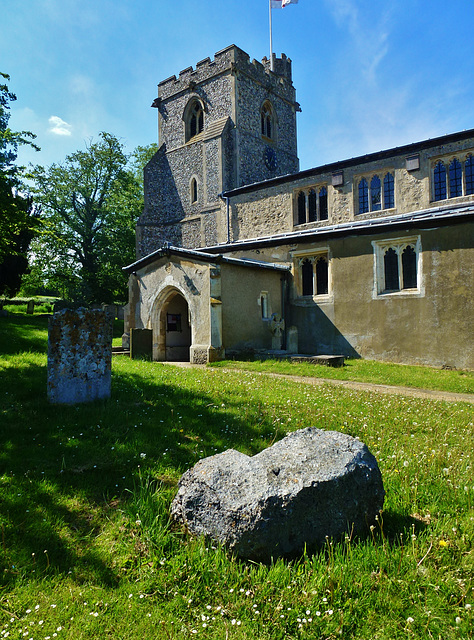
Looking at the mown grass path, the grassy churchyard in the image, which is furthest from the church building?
the grassy churchyard

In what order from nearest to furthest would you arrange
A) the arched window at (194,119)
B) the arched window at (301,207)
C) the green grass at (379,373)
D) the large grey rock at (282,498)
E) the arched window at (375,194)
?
the large grey rock at (282,498) → the green grass at (379,373) → the arched window at (375,194) → the arched window at (301,207) → the arched window at (194,119)

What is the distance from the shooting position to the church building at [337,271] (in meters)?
13.3

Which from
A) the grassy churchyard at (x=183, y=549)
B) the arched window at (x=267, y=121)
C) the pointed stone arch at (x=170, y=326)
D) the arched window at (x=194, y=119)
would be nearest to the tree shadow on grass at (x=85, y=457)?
the grassy churchyard at (x=183, y=549)

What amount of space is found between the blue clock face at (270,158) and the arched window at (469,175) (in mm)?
14503

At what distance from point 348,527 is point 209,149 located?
27.3m

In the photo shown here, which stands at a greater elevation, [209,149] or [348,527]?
[209,149]

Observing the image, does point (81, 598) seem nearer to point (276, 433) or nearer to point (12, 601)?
point (12, 601)

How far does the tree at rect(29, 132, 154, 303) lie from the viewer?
31891 millimetres

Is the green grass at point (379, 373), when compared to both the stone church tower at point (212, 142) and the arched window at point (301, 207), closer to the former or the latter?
the arched window at point (301, 207)

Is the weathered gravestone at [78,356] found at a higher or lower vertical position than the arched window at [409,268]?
lower

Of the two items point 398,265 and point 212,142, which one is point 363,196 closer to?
point 398,265

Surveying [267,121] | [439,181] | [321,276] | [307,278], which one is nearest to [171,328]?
[307,278]

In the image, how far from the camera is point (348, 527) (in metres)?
2.76

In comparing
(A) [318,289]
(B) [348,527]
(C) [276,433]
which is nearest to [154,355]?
(A) [318,289]
